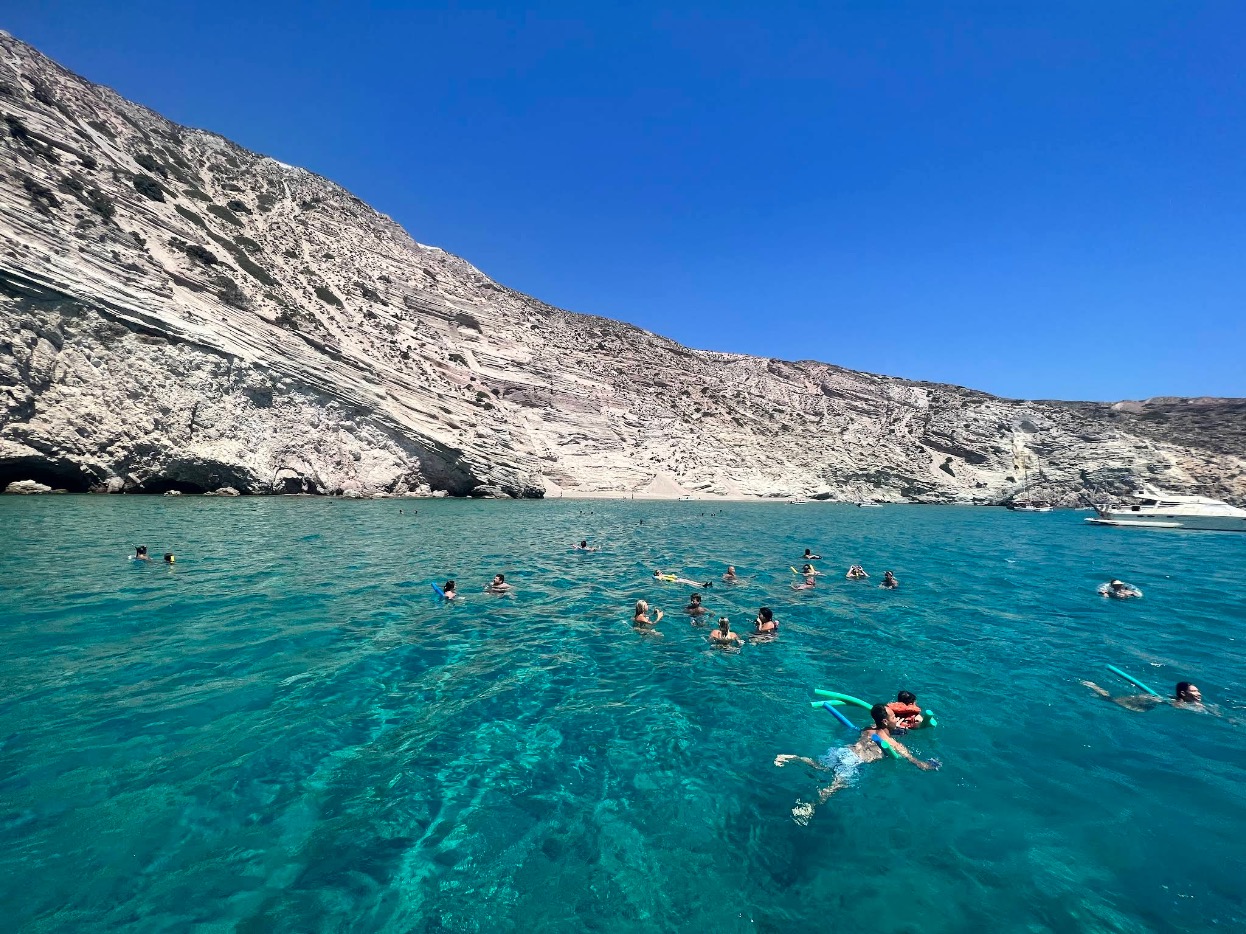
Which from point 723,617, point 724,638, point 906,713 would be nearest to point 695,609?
point 723,617

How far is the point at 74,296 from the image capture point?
3256 centimetres

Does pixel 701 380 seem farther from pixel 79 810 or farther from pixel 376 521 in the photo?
pixel 79 810

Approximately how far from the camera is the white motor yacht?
1828 inches

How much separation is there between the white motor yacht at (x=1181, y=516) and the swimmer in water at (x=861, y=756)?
5387 cm

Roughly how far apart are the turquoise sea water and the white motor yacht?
4244cm

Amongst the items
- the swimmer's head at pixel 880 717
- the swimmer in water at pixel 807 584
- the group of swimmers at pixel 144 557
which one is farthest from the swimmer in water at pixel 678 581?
the group of swimmers at pixel 144 557

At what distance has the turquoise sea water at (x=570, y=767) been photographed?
191 inches

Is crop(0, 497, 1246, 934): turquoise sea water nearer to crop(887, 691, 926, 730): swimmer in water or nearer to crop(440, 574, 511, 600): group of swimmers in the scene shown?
crop(887, 691, 926, 730): swimmer in water

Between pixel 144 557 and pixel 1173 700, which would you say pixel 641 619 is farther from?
pixel 144 557

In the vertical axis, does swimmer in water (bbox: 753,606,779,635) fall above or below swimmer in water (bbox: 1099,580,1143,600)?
below

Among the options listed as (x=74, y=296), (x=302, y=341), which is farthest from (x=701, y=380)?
(x=74, y=296)

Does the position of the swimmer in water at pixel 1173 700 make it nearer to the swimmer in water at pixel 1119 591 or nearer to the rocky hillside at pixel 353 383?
the swimmer in water at pixel 1119 591

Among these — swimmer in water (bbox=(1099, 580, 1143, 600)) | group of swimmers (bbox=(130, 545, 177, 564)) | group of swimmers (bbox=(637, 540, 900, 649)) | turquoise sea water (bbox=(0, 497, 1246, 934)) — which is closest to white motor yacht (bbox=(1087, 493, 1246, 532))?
swimmer in water (bbox=(1099, 580, 1143, 600))

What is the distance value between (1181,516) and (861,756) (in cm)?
6361
